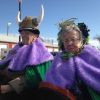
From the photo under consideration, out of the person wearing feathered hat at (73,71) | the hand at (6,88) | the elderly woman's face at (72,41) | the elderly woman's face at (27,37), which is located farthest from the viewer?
the elderly woman's face at (27,37)

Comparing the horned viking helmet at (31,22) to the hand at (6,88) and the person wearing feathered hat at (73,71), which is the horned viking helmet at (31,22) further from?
the person wearing feathered hat at (73,71)

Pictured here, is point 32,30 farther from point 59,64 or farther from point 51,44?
point 51,44

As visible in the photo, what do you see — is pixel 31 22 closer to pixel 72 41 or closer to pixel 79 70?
pixel 72 41

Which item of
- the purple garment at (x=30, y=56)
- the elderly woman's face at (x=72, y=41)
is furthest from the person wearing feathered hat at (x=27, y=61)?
the elderly woman's face at (x=72, y=41)

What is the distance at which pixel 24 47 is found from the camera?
4.79 m

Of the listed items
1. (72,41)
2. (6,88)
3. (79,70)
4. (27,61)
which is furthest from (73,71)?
(6,88)

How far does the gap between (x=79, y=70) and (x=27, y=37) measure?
1483mm

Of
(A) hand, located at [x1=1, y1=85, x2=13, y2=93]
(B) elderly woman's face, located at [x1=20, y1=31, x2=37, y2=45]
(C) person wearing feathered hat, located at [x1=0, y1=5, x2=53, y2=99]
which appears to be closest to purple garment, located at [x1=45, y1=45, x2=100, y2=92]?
(C) person wearing feathered hat, located at [x1=0, y1=5, x2=53, y2=99]

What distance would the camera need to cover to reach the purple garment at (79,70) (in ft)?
11.5

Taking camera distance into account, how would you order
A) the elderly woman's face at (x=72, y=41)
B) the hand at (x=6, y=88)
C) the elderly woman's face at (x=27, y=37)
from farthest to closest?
the elderly woman's face at (x=27, y=37), the hand at (x=6, y=88), the elderly woman's face at (x=72, y=41)

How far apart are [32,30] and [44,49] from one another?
0.37m

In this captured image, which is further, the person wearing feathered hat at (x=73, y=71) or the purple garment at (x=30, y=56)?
the purple garment at (x=30, y=56)

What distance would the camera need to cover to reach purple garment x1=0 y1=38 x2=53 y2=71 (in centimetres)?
463

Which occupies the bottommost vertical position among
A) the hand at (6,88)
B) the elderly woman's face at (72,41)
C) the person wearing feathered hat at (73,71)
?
the hand at (6,88)
